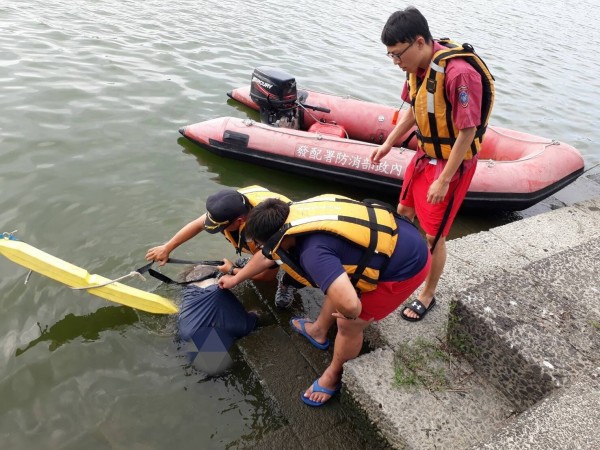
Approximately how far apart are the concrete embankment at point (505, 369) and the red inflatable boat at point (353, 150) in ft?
7.36

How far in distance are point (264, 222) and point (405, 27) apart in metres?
1.35

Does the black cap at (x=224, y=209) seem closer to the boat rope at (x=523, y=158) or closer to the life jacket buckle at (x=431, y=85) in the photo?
the life jacket buckle at (x=431, y=85)

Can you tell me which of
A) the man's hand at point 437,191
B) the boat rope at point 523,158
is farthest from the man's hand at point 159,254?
the boat rope at point 523,158

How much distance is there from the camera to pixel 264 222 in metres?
2.12

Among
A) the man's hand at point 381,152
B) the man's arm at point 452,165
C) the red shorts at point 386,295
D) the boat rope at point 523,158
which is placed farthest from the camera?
the boat rope at point 523,158

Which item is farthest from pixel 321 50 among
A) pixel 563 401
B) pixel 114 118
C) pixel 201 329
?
pixel 563 401

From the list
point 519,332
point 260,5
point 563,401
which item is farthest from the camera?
point 260,5

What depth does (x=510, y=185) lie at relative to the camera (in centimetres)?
521

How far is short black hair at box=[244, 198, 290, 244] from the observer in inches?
83.4

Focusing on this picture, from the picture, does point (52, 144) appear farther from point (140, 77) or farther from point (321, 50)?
point (321, 50)

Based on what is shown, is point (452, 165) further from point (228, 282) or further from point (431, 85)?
point (228, 282)

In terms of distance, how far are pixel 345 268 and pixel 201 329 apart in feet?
4.48

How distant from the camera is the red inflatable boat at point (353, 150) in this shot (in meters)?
5.28

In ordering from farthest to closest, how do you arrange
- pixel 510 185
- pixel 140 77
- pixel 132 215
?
1. pixel 140 77
2. pixel 510 185
3. pixel 132 215
